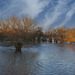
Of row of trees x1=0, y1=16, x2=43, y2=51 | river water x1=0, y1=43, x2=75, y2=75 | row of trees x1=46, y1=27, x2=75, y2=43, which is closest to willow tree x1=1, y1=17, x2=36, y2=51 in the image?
row of trees x1=0, y1=16, x2=43, y2=51

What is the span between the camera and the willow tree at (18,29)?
20641mm

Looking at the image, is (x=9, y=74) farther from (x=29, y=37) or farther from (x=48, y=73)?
(x=29, y=37)

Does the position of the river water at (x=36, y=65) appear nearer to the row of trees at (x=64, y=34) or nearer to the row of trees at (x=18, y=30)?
the row of trees at (x=18, y=30)

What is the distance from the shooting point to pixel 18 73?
7.01 m

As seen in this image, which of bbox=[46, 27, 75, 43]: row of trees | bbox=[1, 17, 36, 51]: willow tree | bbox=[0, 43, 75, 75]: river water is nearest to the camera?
bbox=[0, 43, 75, 75]: river water

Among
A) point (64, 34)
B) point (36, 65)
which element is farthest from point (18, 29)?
point (64, 34)

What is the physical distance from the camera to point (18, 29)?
20891 mm

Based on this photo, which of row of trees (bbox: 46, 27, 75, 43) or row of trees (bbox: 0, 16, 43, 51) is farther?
row of trees (bbox: 46, 27, 75, 43)

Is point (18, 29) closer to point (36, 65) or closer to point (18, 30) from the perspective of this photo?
point (18, 30)

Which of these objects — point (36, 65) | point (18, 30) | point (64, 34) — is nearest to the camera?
point (36, 65)

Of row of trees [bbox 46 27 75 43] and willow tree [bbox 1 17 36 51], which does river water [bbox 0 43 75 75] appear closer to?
willow tree [bbox 1 17 36 51]

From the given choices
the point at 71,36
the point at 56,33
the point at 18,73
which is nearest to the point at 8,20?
the point at 18,73

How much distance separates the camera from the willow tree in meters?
20.6

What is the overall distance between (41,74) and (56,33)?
63768mm
